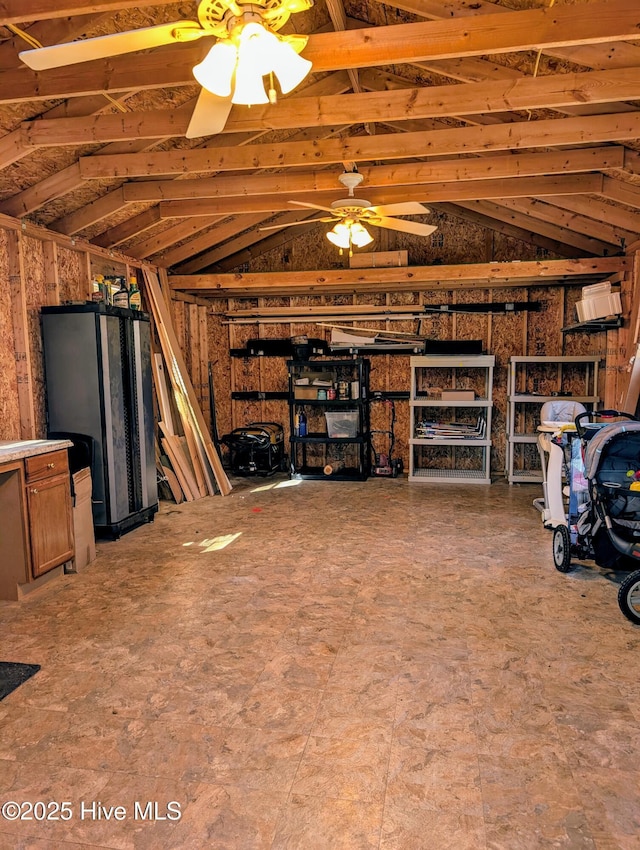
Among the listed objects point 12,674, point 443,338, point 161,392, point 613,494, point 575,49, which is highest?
point 575,49

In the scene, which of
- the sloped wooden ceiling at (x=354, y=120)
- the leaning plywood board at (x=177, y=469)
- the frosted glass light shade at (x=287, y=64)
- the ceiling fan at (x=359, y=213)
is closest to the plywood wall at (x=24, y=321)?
the sloped wooden ceiling at (x=354, y=120)

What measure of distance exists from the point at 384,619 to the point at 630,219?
4.38 meters

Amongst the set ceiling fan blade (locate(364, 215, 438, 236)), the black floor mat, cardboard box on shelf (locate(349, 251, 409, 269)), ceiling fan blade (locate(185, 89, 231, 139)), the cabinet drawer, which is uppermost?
cardboard box on shelf (locate(349, 251, 409, 269))

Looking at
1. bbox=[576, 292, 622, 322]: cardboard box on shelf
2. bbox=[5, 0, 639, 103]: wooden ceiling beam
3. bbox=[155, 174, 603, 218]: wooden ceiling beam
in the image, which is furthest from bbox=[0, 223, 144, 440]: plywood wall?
bbox=[576, 292, 622, 322]: cardboard box on shelf

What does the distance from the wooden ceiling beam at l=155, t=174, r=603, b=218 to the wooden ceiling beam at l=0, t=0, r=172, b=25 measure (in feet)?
9.46

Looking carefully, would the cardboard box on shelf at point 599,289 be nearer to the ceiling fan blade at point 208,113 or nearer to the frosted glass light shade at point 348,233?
the frosted glass light shade at point 348,233

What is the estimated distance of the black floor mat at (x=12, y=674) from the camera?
9.07 feet

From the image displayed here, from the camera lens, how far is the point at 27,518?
3.84 meters

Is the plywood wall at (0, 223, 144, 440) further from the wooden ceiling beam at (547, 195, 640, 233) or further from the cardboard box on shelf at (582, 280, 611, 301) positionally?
the cardboard box on shelf at (582, 280, 611, 301)

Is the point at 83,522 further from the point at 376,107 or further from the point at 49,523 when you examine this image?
the point at 376,107

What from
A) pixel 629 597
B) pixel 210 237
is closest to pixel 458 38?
pixel 629 597

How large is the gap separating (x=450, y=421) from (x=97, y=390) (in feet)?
16.1

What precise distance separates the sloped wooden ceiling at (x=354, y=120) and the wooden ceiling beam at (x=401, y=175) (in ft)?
0.04

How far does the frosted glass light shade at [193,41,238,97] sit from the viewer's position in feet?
7.38
